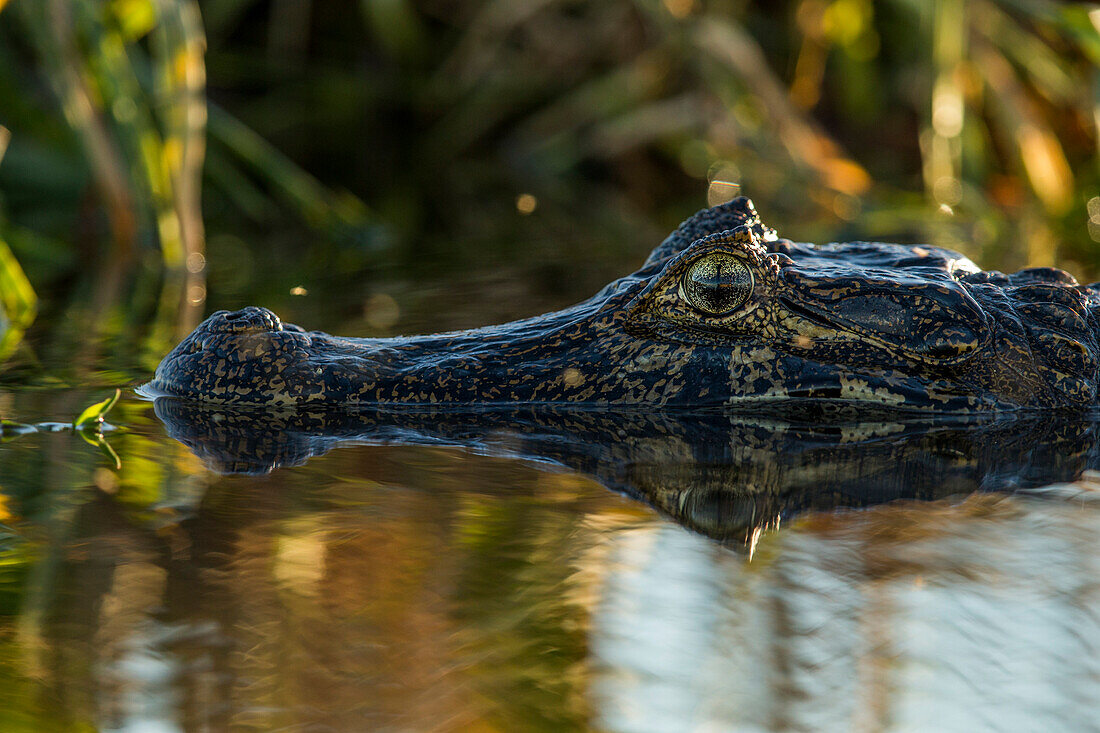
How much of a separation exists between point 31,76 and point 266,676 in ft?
24.2

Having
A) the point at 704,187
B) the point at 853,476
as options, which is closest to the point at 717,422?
the point at 853,476

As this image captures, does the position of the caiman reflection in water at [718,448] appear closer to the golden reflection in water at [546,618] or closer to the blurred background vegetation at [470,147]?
the golden reflection in water at [546,618]

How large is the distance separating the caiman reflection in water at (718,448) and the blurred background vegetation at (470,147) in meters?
1.08

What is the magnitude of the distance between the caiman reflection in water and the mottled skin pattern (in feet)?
0.21

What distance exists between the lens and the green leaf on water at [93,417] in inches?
127

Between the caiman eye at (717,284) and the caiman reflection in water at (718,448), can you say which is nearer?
the caiman reflection in water at (718,448)

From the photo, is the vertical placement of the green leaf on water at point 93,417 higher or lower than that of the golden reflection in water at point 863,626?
higher

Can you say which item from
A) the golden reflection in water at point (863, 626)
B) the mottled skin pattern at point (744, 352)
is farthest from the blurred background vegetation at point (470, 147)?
the golden reflection in water at point (863, 626)

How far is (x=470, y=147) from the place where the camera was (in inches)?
486

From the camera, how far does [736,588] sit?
2221 mm

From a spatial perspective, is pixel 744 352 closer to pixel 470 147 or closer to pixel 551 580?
pixel 551 580

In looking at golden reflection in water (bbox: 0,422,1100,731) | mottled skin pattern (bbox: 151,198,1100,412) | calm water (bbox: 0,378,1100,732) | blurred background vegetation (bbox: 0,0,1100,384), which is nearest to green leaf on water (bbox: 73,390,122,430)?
calm water (bbox: 0,378,1100,732)

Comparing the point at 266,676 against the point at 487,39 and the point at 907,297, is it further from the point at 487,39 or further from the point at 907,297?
the point at 487,39

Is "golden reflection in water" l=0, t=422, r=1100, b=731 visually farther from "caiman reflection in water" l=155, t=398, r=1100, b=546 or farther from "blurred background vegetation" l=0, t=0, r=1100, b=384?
"blurred background vegetation" l=0, t=0, r=1100, b=384
